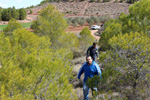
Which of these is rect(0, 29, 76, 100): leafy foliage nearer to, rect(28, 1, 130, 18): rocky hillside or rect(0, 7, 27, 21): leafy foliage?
rect(0, 7, 27, 21): leafy foliage

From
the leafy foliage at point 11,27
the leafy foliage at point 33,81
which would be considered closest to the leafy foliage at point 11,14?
the leafy foliage at point 11,27

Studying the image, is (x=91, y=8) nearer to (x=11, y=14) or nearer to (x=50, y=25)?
(x=11, y=14)

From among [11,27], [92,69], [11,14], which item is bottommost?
[92,69]

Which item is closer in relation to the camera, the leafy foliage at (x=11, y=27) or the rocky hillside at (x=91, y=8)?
the leafy foliage at (x=11, y=27)

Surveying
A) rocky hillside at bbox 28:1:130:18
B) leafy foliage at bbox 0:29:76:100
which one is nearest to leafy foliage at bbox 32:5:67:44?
leafy foliage at bbox 0:29:76:100

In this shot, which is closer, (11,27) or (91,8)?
(11,27)

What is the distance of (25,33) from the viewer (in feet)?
33.7

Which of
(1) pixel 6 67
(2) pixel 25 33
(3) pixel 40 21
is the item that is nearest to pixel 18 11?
(3) pixel 40 21

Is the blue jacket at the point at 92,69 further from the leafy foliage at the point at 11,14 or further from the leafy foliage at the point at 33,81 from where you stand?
the leafy foliage at the point at 11,14

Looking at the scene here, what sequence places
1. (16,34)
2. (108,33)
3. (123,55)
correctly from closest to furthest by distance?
(123,55) → (16,34) → (108,33)

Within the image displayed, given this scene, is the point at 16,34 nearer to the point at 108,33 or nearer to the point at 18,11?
the point at 108,33

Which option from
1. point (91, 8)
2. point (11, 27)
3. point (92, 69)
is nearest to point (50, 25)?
point (11, 27)

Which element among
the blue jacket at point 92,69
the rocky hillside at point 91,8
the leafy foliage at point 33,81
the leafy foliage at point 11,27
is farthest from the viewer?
the rocky hillside at point 91,8

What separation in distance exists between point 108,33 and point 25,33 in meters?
6.60
